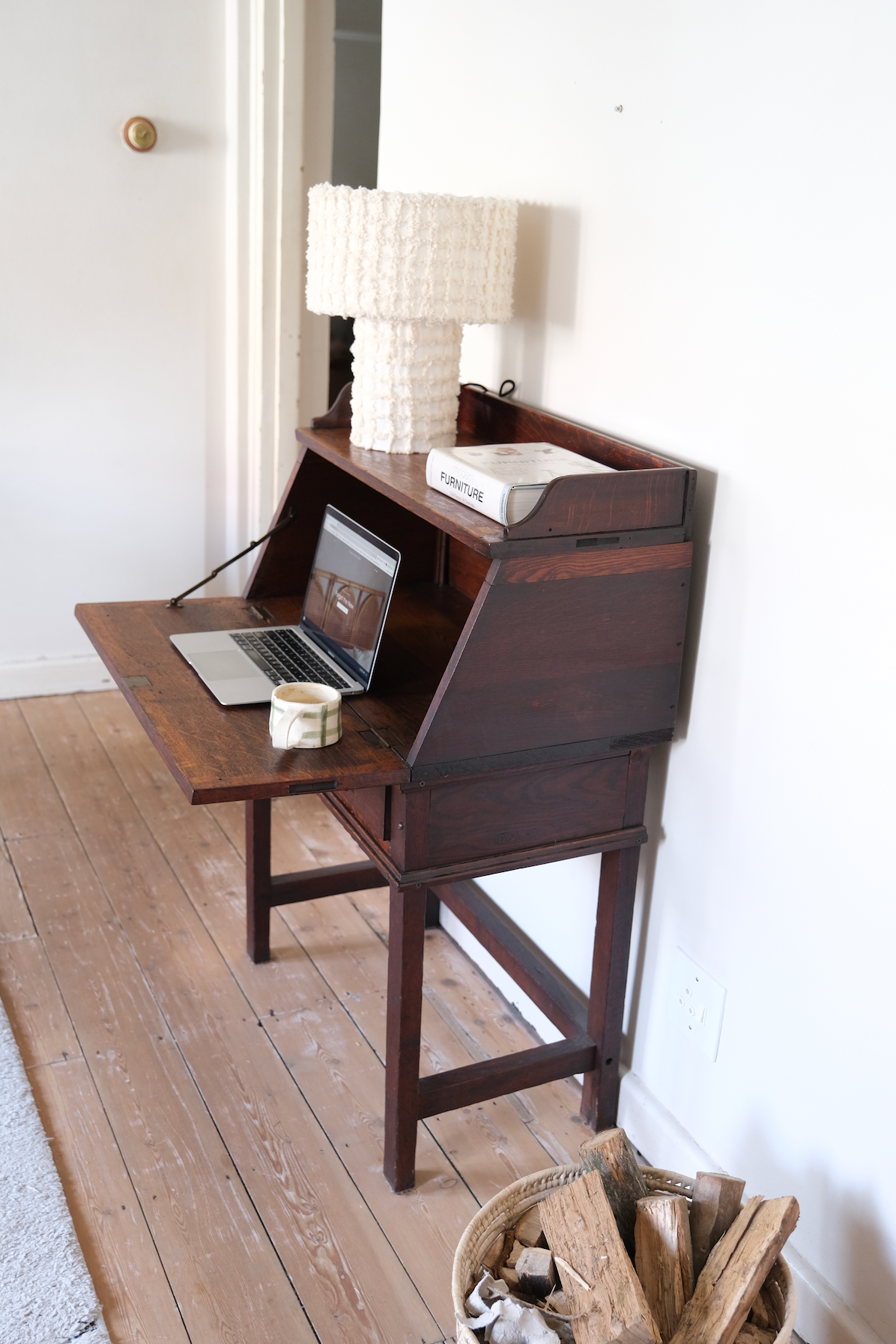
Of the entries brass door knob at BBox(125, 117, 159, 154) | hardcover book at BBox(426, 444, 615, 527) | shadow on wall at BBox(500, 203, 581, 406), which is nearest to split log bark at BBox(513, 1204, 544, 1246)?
hardcover book at BBox(426, 444, 615, 527)

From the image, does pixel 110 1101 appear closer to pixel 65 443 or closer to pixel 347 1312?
pixel 347 1312

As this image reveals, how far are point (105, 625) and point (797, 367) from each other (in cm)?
114

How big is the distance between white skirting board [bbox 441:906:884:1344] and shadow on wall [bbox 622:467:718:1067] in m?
0.09

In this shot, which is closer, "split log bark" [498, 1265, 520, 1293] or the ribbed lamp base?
"split log bark" [498, 1265, 520, 1293]

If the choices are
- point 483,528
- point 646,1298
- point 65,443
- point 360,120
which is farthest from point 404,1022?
point 360,120

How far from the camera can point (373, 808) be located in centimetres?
164

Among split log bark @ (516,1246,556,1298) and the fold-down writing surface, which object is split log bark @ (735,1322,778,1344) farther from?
the fold-down writing surface

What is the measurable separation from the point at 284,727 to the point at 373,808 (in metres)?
0.21

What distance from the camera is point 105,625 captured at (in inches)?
76.3

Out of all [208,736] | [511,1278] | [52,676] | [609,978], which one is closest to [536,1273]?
[511,1278]

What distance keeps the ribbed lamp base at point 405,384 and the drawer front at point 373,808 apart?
0.54m

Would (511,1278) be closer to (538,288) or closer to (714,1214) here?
(714,1214)

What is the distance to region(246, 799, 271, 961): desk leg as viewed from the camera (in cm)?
220

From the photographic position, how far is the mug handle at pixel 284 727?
150 centimetres
